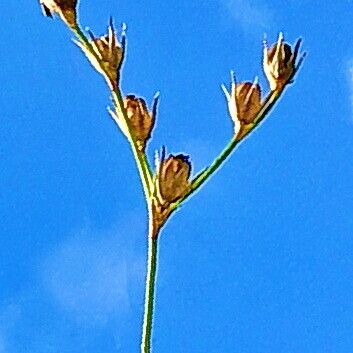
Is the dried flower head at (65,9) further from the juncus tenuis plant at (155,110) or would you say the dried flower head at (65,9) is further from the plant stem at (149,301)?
the plant stem at (149,301)

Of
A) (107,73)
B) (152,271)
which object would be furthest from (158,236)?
(107,73)

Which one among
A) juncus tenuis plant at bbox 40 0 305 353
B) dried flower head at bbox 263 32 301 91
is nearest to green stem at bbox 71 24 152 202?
juncus tenuis plant at bbox 40 0 305 353

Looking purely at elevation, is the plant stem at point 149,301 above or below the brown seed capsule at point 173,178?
below

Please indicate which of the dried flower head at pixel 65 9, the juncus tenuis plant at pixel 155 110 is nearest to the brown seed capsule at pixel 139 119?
the juncus tenuis plant at pixel 155 110

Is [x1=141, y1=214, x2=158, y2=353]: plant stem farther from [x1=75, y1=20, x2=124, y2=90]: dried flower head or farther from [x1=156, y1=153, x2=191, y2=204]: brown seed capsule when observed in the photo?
[x1=75, y1=20, x2=124, y2=90]: dried flower head

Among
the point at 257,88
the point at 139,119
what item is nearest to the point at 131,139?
the point at 139,119

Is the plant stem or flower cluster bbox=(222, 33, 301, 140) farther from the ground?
flower cluster bbox=(222, 33, 301, 140)

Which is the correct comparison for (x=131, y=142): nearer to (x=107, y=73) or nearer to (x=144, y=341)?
(x=107, y=73)
